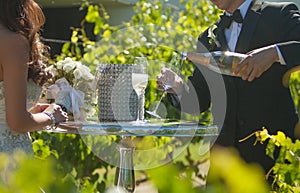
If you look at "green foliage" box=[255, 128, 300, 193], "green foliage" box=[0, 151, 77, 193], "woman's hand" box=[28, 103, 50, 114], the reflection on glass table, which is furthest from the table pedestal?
"green foliage" box=[0, 151, 77, 193]

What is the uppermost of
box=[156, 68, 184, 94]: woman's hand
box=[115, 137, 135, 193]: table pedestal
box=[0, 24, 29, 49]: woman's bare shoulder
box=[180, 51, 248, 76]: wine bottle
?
box=[0, 24, 29, 49]: woman's bare shoulder

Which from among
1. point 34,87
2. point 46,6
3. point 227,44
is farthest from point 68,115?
point 46,6

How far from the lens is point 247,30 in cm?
333

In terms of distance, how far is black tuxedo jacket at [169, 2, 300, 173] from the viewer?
3.26 metres

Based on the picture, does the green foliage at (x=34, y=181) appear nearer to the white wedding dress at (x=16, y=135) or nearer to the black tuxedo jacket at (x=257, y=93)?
the white wedding dress at (x=16, y=135)

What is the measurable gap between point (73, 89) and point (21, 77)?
46 centimetres

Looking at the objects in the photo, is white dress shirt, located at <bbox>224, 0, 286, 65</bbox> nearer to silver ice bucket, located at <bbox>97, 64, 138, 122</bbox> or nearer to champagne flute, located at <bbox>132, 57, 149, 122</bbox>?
champagne flute, located at <bbox>132, 57, 149, 122</bbox>

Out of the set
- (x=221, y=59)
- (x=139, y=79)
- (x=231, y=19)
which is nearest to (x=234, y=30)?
(x=231, y=19)

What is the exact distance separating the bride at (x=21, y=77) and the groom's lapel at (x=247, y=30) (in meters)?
0.99

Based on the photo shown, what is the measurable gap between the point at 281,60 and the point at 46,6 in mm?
11855

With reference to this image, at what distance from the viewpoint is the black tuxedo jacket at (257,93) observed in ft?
10.7

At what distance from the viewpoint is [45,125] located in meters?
2.89

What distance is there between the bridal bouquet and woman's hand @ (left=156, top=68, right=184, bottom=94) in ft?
1.14

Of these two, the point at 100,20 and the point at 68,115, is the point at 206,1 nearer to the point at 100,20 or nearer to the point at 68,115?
the point at 100,20
